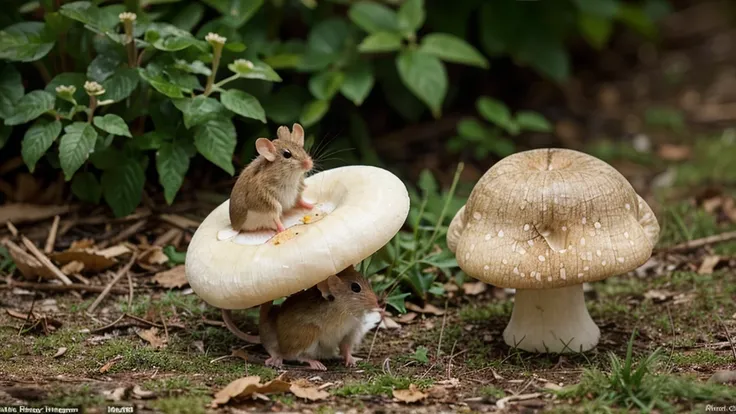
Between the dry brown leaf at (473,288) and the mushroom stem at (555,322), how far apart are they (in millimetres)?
899

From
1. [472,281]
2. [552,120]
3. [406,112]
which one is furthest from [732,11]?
[472,281]

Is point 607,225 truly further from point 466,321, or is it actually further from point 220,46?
point 220,46

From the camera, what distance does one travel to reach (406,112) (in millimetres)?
7953

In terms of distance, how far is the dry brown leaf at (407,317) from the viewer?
18.0 feet

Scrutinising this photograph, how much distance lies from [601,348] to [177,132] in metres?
3.09

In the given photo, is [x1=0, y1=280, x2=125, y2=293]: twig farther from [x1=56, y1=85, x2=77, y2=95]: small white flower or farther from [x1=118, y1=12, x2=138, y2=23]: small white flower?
[x1=118, y1=12, x2=138, y2=23]: small white flower

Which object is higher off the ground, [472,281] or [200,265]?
[200,265]

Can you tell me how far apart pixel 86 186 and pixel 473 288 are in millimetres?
2811

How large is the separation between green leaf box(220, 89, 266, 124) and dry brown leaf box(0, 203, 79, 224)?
1.61 m

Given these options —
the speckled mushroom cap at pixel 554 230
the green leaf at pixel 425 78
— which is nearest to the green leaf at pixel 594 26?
the green leaf at pixel 425 78

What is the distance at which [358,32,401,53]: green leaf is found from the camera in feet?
21.2

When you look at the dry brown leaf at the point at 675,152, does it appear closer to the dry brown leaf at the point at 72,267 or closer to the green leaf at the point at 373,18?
the green leaf at the point at 373,18

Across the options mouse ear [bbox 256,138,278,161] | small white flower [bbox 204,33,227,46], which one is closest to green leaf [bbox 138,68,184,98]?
small white flower [bbox 204,33,227,46]

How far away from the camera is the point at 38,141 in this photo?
5.33 metres
